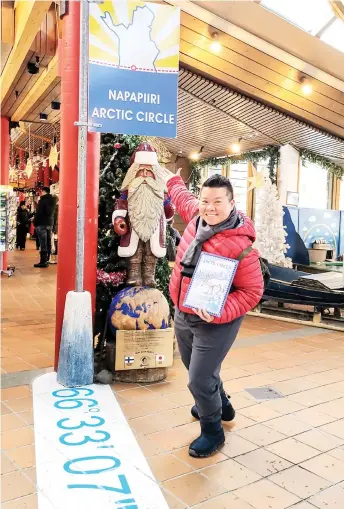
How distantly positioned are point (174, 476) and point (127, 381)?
4.58 ft

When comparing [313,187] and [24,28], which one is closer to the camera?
[24,28]

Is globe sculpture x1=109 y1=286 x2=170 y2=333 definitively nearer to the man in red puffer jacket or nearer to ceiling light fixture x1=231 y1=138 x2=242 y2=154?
the man in red puffer jacket

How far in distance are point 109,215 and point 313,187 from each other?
1050 cm

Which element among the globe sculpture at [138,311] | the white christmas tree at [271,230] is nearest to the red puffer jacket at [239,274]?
the globe sculpture at [138,311]

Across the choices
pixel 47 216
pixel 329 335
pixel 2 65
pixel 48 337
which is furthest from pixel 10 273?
pixel 329 335

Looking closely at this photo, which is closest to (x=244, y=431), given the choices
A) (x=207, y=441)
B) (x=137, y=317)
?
(x=207, y=441)

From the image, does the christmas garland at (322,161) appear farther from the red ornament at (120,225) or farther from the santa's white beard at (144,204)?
the red ornament at (120,225)

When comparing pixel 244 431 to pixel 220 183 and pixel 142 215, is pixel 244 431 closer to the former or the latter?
pixel 220 183

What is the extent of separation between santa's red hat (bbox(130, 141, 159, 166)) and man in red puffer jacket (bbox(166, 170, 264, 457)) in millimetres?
1350

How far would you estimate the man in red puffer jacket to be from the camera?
2.54 meters

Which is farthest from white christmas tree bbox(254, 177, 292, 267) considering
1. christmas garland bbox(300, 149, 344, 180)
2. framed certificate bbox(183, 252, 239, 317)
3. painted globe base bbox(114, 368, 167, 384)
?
christmas garland bbox(300, 149, 344, 180)

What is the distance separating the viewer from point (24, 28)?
4980 mm

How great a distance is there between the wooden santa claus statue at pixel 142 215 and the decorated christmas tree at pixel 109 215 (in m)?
0.16

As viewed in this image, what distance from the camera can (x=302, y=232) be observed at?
906 cm
